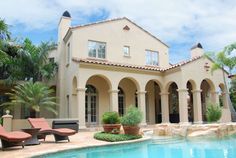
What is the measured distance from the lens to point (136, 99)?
2667cm

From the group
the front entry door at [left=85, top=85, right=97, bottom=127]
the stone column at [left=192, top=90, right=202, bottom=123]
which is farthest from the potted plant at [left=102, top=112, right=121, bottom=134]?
the stone column at [left=192, top=90, right=202, bottom=123]

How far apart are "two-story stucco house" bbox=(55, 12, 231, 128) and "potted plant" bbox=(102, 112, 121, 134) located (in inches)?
174

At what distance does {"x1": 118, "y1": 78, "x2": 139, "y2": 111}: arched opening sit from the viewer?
2600 centimetres

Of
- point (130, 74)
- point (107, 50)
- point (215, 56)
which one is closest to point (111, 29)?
point (107, 50)

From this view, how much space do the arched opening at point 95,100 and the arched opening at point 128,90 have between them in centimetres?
187

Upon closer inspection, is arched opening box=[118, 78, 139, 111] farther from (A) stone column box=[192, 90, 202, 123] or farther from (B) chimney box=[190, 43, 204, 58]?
(B) chimney box=[190, 43, 204, 58]

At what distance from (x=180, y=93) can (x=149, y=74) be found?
10.7ft

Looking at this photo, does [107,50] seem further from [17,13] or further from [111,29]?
[17,13]

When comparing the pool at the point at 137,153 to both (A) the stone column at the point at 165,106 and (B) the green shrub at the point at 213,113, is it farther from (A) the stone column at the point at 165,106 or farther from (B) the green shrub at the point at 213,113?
(A) the stone column at the point at 165,106

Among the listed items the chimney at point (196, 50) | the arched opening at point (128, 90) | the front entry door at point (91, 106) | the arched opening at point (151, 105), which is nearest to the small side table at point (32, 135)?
the front entry door at point (91, 106)

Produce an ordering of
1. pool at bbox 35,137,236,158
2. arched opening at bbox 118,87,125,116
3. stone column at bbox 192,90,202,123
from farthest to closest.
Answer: arched opening at bbox 118,87,125,116, stone column at bbox 192,90,202,123, pool at bbox 35,137,236,158

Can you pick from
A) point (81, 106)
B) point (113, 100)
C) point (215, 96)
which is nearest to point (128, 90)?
point (113, 100)

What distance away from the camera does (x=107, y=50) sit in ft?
82.2

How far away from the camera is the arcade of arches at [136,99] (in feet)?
74.1
